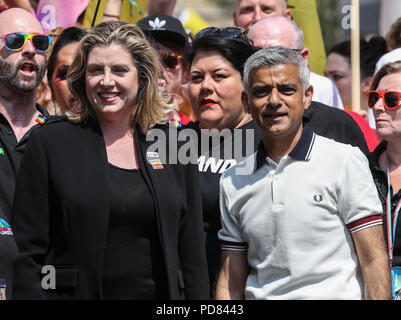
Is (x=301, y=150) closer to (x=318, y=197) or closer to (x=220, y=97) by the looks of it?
(x=318, y=197)

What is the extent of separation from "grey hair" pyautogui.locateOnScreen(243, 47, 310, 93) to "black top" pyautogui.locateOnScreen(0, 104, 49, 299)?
1435 millimetres

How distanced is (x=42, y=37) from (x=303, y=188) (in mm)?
2629

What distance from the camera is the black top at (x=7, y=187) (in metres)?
4.20

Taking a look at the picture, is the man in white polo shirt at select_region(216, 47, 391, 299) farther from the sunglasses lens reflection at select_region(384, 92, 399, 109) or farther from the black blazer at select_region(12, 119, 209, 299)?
the sunglasses lens reflection at select_region(384, 92, 399, 109)

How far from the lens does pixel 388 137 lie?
5.23 meters

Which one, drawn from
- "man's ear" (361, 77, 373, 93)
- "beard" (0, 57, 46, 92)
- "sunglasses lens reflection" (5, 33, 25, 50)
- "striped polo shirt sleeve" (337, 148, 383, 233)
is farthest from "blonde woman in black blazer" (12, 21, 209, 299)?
"man's ear" (361, 77, 373, 93)

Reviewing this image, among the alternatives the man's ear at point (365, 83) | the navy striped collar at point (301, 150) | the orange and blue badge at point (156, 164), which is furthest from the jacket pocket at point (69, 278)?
the man's ear at point (365, 83)

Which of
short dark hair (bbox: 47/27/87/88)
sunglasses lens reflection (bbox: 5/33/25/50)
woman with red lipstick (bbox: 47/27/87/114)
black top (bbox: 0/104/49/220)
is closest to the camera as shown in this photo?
black top (bbox: 0/104/49/220)

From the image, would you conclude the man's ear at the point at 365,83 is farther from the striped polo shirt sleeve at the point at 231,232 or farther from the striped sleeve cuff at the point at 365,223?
the striped sleeve cuff at the point at 365,223

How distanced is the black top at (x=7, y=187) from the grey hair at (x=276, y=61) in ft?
4.71

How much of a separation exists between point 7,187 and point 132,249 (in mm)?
1196

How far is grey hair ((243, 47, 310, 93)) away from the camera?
439 centimetres
